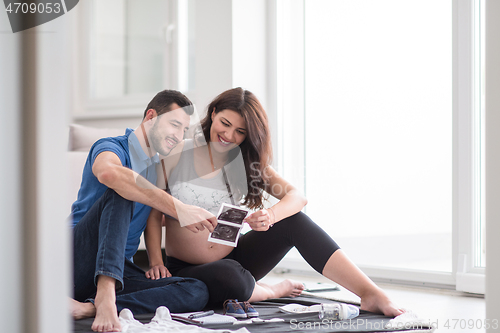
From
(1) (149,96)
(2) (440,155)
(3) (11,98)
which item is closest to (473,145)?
(2) (440,155)

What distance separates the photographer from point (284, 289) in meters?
1.86

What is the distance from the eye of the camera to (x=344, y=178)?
2566 millimetres

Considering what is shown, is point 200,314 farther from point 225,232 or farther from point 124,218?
point 124,218

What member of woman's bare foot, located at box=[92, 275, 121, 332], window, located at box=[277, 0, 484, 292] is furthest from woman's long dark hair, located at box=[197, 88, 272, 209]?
window, located at box=[277, 0, 484, 292]

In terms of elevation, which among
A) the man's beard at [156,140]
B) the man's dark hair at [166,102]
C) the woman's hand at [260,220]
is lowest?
the woman's hand at [260,220]

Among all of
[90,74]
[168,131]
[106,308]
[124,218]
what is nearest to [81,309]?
[106,308]

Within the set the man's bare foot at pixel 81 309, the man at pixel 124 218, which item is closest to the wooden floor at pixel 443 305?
the man at pixel 124 218

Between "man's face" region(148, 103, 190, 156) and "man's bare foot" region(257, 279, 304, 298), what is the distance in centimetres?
65

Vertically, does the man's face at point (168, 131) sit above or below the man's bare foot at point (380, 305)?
above

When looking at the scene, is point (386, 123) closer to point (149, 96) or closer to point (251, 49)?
point (251, 49)

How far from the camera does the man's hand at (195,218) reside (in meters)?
1.52

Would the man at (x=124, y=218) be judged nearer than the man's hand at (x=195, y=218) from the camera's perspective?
Yes

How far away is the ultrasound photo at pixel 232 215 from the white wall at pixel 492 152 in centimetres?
79

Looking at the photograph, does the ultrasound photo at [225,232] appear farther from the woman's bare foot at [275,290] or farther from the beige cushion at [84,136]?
the beige cushion at [84,136]
